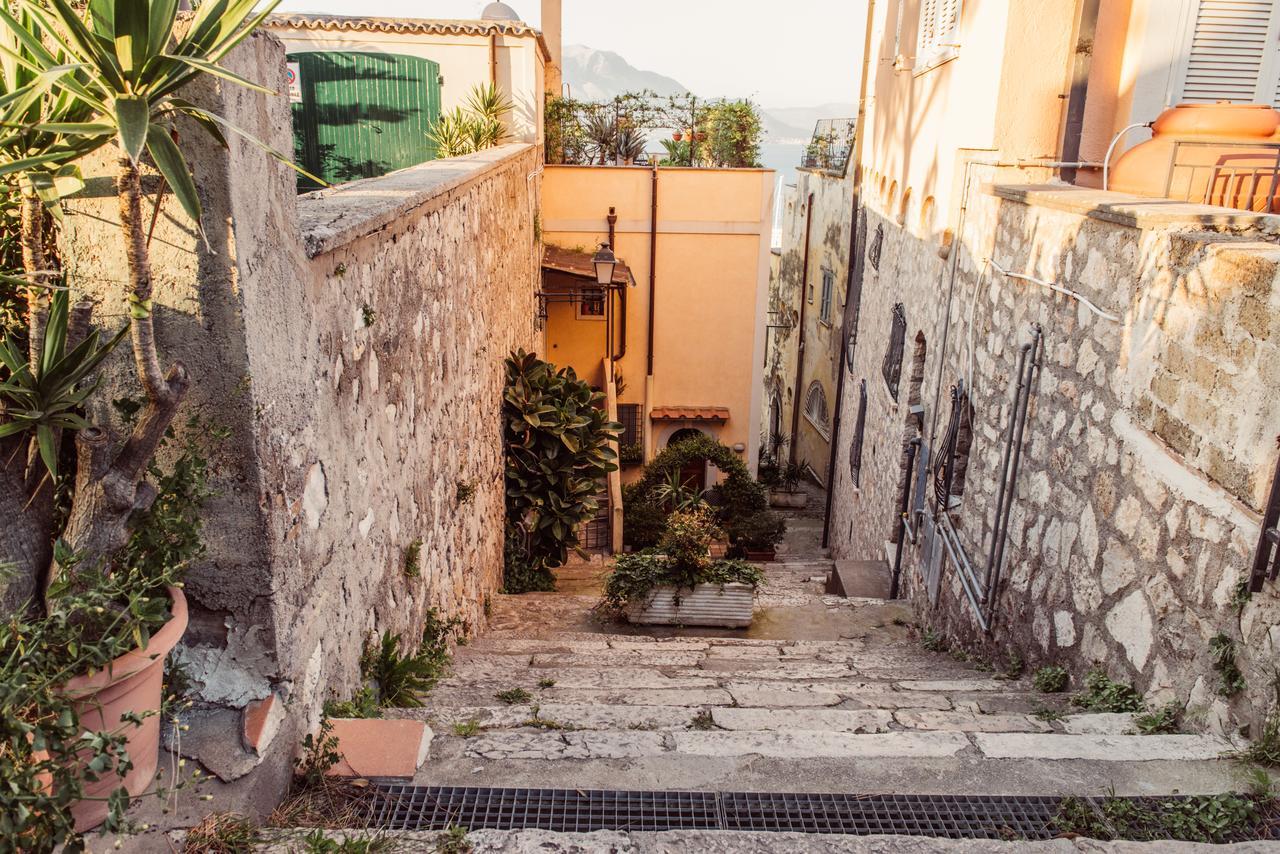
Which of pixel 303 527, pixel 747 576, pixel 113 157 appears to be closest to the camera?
pixel 113 157

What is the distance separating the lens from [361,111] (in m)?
12.4

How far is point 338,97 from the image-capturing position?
12266mm

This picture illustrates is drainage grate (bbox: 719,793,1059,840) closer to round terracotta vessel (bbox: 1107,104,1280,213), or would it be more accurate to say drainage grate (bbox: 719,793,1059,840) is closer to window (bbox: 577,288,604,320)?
round terracotta vessel (bbox: 1107,104,1280,213)

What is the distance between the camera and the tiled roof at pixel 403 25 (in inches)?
474

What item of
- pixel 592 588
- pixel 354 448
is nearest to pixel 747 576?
pixel 592 588

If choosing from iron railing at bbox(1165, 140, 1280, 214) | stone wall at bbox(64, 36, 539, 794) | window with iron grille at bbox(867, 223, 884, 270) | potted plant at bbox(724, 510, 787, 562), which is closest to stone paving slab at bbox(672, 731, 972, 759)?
stone wall at bbox(64, 36, 539, 794)

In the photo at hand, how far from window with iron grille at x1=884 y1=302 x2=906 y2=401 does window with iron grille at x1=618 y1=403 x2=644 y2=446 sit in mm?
5860

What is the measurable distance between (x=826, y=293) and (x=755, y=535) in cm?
728

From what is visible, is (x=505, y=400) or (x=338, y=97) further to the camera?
(x=338, y=97)

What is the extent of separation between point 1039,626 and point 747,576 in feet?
9.47

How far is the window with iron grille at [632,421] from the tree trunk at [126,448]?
13043mm

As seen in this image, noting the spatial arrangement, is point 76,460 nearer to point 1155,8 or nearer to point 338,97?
point 1155,8

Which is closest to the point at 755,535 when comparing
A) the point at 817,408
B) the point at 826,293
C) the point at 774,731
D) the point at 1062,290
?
the point at 817,408

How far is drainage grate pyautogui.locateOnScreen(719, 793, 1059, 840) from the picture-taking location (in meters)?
2.59
